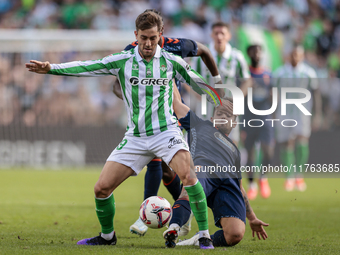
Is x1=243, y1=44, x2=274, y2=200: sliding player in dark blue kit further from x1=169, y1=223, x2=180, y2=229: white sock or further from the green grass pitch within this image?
x1=169, y1=223, x2=180, y2=229: white sock

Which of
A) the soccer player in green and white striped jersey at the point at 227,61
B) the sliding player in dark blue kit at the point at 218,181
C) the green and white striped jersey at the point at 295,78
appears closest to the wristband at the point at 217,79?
the sliding player in dark blue kit at the point at 218,181

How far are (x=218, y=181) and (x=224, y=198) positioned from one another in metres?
0.17

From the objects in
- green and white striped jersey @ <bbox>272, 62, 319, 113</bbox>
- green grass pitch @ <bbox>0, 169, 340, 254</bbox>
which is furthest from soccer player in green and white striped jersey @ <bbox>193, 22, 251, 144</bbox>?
green and white striped jersey @ <bbox>272, 62, 319, 113</bbox>

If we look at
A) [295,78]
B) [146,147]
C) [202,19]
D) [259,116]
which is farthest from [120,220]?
[202,19]

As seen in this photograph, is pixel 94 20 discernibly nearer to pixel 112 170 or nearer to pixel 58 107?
Answer: pixel 58 107

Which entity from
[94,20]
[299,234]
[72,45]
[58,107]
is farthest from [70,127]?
[299,234]

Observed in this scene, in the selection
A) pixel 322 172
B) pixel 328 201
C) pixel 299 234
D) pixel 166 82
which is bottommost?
pixel 322 172

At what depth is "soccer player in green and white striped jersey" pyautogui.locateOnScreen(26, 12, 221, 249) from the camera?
4.40 meters

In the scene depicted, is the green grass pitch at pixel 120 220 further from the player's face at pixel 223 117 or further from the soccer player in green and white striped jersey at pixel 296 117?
the player's face at pixel 223 117

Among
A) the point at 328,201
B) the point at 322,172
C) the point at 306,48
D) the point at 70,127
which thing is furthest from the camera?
the point at 306,48

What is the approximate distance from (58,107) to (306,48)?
815 cm

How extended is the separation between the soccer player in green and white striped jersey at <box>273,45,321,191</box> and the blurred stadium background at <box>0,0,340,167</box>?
3.16ft

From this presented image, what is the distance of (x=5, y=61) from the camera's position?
623 inches

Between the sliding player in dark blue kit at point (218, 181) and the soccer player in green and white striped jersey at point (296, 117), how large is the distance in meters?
5.71
